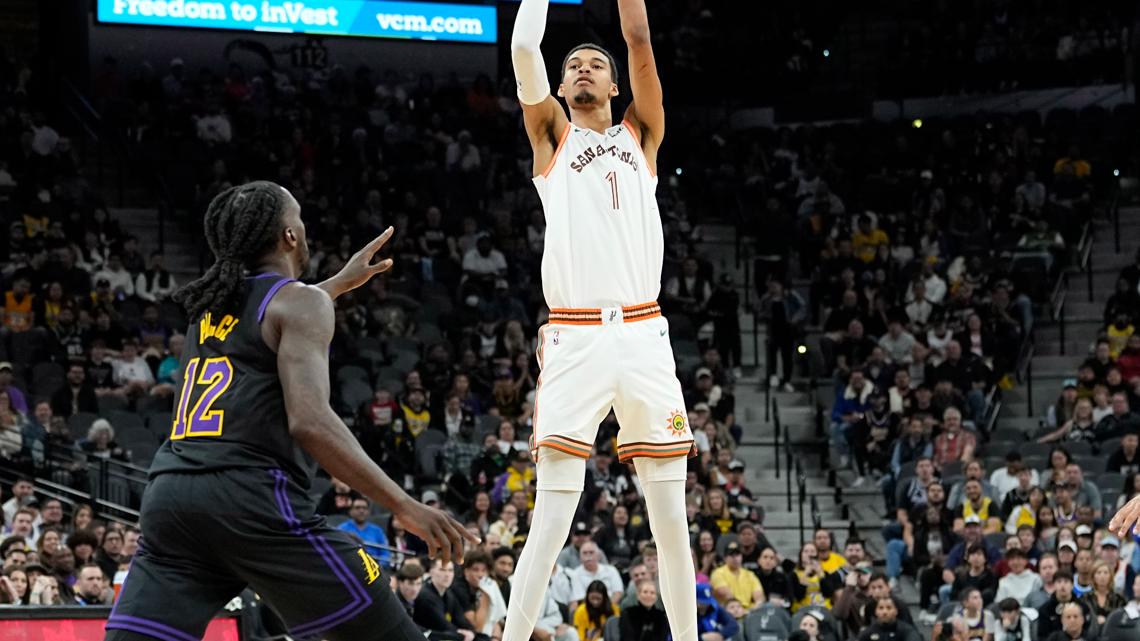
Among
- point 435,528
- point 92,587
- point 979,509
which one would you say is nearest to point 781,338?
point 979,509

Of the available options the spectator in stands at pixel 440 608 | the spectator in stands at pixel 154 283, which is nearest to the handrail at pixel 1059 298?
the spectator in stands at pixel 154 283

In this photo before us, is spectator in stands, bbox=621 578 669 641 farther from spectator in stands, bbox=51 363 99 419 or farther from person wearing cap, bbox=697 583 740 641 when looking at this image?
spectator in stands, bbox=51 363 99 419

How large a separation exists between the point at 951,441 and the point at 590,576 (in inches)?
228

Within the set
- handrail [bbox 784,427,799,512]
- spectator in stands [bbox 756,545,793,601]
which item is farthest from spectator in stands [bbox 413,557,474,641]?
handrail [bbox 784,427,799,512]

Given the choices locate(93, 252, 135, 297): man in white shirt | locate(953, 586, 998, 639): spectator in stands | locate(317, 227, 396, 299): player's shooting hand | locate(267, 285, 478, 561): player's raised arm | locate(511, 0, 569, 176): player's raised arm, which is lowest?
locate(953, 586, 998, 639): spectator in stands

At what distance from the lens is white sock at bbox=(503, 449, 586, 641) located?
21.9 feet

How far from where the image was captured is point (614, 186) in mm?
7008

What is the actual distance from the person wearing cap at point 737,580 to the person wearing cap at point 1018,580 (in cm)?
233

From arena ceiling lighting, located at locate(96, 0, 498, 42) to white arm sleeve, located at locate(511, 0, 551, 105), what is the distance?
57.8 feet

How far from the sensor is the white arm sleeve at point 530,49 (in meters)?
6.77

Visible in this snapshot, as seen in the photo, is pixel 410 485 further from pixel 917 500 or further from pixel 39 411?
pixel 917 500

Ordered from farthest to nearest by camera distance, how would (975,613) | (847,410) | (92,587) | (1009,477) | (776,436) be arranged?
(847,410)
(776,436)
(1009,477)
(975,613)
(92,587)

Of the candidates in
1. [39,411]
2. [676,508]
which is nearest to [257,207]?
[676,508]

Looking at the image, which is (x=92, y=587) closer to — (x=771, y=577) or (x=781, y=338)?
(x=771, y=577)
